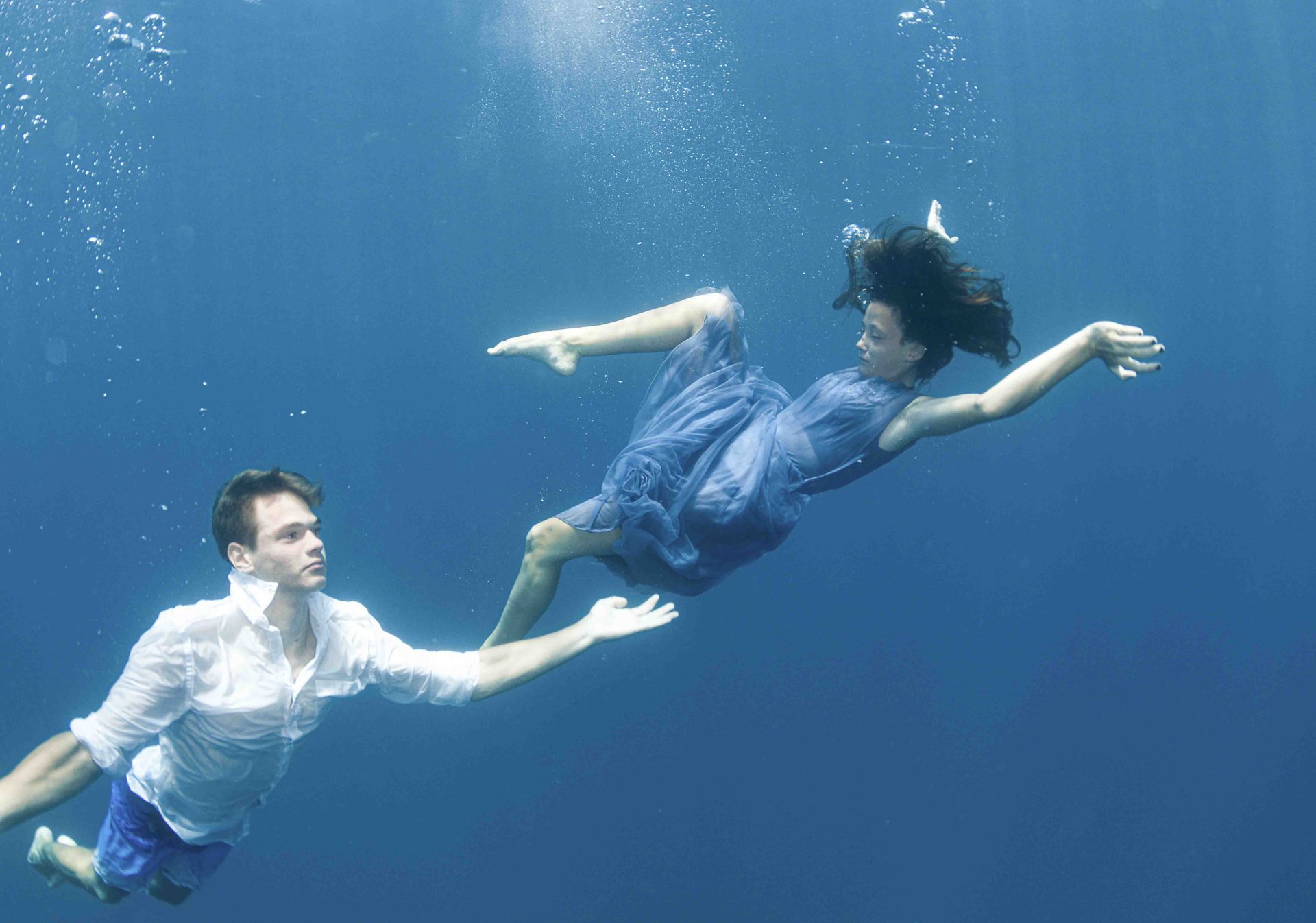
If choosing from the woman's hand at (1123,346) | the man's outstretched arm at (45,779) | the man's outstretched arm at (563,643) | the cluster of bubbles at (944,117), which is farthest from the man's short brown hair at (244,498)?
the cluster of bubbles at (944,117)

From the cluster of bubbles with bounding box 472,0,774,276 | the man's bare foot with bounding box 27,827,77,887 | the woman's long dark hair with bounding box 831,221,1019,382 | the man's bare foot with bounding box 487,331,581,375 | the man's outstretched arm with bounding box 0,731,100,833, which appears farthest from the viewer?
the cluster of bubbles with bounding box 472,0,774,276

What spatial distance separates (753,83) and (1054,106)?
3285 mm

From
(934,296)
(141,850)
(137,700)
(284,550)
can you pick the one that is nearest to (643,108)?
(934,296)

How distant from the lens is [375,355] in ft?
26.2

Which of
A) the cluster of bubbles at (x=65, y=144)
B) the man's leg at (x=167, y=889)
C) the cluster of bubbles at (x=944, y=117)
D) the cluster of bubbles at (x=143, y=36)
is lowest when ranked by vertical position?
the man's leg at (x=167, y=889)

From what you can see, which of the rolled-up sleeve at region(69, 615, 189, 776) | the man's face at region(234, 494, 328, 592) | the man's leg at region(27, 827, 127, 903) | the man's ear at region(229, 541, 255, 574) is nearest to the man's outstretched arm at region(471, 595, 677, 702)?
the man's face at region(234, 494, 328, 592)

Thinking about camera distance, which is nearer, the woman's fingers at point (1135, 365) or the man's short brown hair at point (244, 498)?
the man's short brown hair at point (244, 498)

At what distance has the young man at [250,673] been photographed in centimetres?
270

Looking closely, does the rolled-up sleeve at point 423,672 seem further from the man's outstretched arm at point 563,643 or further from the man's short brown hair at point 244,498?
the man's short brown hair at point 244,498

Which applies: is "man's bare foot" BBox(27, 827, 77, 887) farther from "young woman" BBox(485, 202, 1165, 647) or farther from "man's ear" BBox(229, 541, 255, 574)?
"young woman" BBox(485, 202, 1165, 647)

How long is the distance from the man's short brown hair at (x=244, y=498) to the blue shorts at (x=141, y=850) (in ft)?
4.58

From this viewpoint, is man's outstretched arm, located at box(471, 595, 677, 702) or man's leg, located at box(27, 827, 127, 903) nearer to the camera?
man's outstretched arm, located at box(471, 595, 677, 702)

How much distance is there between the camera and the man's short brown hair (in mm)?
2918

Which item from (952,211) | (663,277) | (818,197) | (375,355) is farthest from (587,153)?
(952,211)
